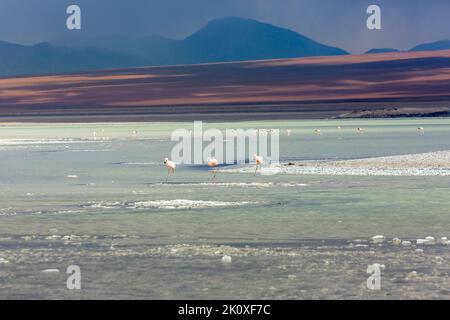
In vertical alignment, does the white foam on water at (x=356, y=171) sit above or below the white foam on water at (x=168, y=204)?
above

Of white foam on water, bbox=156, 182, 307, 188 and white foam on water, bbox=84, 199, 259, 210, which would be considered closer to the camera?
white foam on water, bbox=84, 199, 259, 210

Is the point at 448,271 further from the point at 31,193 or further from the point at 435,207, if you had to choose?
the point at 31,193

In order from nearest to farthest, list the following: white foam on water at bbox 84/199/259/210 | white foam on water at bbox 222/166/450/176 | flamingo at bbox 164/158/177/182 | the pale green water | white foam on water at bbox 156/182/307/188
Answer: the pale green water < white foam on water at bbox 84/199/259/210 < white foam on water at bbox 156/182/307/188 < white foam on water at bbox 222/166/450/176 < flamingo at bbox 164/158/177/182

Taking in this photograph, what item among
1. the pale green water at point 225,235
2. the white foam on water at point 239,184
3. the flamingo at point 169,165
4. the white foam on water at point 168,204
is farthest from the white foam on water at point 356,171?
the white foam on water at point 168,204

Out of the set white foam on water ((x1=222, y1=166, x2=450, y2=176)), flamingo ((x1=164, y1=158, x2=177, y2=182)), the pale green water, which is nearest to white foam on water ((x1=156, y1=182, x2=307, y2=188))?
the pale green water

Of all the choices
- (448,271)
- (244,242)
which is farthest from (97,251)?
(448,271)

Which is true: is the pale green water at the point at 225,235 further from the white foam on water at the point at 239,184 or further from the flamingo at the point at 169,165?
the flamingo at the point at 169,165

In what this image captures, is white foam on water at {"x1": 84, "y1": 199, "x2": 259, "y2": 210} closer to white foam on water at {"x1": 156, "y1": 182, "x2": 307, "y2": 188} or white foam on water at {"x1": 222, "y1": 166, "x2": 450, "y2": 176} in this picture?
white foam on water at {"x1": 156, "y1": 182, "x2": 307, "y2": 188}

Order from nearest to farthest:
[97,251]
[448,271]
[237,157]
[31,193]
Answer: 1. [448,271]
2. [97,251]
3. [31,193]
4. [237,157]
